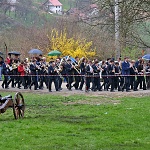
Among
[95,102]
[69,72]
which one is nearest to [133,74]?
[69,72]

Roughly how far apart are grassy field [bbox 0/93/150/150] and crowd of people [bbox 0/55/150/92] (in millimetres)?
9362

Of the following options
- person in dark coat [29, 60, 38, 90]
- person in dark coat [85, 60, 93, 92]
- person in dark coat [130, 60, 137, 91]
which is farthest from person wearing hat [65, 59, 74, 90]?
person in dark coat [130, 60, 137, 91]

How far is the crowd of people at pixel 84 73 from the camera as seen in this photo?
32.3 metres

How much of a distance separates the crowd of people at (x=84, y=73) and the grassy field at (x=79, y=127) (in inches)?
369

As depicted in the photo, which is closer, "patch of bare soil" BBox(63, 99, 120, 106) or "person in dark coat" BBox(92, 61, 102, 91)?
"patch of bare soil" BBox(63, 99, 120, 106)

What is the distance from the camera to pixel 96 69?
3256cm

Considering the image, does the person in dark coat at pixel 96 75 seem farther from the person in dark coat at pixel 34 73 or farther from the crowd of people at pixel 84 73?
the person in dark coat at pixel 34 73

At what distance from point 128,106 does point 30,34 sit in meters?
40.9

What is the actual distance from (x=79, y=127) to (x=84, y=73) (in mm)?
18079

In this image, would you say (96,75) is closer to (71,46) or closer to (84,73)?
(84,73)

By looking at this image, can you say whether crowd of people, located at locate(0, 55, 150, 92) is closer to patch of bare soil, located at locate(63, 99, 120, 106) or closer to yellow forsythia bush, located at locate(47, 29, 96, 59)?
patch of bare soil, located at locate(63, 99, 120, 106)

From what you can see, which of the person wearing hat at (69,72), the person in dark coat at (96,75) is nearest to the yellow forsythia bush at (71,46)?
the person wearing hat at (69,72)

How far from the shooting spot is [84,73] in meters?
33.4

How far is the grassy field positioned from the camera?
12.6 meters
